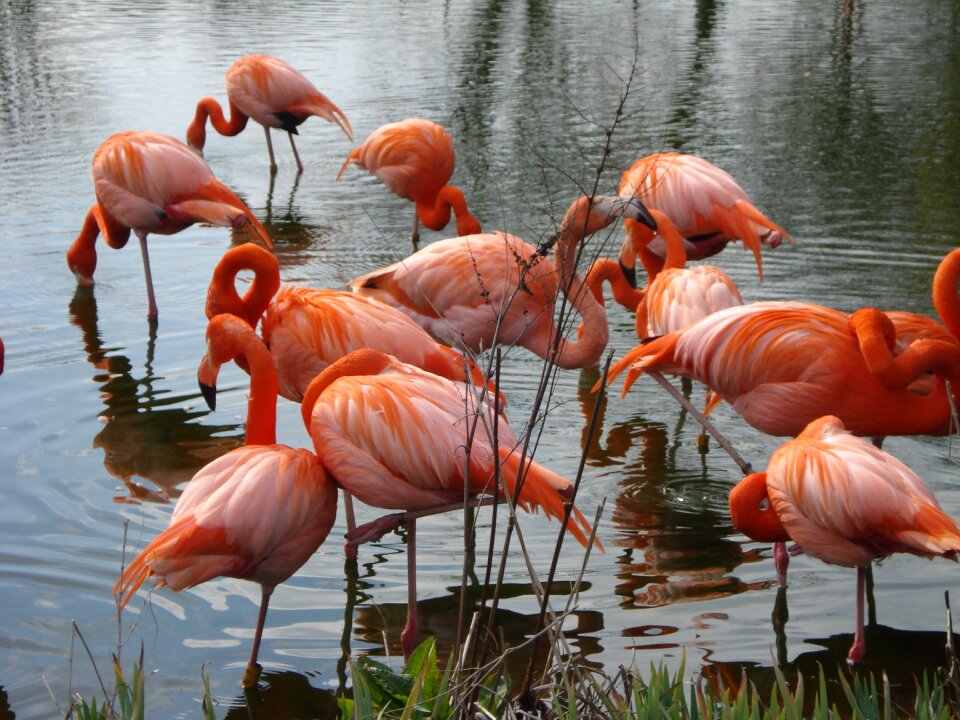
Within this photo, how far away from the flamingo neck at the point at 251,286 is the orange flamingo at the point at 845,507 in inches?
77.8

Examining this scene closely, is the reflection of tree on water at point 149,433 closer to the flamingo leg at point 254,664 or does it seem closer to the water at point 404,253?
the water at point 404,253

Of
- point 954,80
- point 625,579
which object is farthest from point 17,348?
point 954,80

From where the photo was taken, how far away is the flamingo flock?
10.2 feet

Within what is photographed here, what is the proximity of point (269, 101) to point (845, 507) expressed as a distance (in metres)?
6.83

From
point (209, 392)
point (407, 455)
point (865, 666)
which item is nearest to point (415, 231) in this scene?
point (209, 392)

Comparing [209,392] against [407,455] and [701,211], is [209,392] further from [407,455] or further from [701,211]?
[701,211]

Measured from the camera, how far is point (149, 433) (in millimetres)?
4793

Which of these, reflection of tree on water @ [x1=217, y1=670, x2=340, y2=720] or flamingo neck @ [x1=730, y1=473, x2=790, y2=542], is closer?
reflection of tree on water @ [x1=217, y1=670, x2=340, y2=720]

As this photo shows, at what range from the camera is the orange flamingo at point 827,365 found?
13.0 feet

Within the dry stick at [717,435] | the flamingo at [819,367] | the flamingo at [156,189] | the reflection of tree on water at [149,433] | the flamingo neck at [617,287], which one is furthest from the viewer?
the flamingo at [156,189]

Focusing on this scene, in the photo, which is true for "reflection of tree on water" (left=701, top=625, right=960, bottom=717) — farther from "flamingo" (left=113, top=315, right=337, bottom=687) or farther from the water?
"flamingo" (left=113, top=315, right=337, bottom=687)

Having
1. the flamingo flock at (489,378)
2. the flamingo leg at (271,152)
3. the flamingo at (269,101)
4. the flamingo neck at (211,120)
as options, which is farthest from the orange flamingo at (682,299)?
the flamingo neck at (211,120)

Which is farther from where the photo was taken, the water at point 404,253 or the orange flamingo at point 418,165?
the orange flamingo at point 418,165

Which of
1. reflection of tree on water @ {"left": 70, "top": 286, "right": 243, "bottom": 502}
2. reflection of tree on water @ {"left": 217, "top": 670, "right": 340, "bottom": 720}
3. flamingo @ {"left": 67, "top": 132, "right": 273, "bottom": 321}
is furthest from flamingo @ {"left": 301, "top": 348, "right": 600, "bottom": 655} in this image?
flamingo @ {"left": 67, "top": 132, "right": 273, "bottom": 321}
